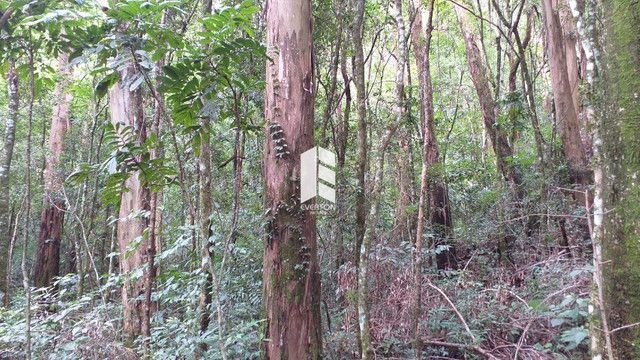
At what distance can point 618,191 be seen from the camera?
2.47 m

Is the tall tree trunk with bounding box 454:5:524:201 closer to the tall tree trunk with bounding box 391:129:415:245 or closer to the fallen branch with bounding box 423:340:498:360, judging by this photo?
the tall tree trunk with bounding box 391:129:415:245

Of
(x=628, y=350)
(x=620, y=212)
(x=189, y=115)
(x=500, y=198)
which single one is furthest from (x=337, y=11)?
(x=628, y=350)

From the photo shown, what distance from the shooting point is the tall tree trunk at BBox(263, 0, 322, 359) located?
11.8ft

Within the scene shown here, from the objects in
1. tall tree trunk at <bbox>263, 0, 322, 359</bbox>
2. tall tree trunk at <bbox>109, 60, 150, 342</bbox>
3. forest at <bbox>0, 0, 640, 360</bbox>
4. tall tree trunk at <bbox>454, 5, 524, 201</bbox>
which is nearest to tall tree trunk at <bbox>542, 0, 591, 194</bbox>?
forest at <bbox>0, 0, 640, 360</bbox>

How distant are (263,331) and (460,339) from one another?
2.17 meters

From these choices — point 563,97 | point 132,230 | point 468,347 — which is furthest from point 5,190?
point 563,97

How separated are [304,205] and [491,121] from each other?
23.8 ft

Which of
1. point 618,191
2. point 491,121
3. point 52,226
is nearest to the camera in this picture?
point 618,191

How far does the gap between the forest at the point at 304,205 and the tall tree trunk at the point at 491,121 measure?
9cm

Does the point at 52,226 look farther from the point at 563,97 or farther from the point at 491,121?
the point at 563,97

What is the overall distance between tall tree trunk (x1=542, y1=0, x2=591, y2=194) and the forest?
0.03 m

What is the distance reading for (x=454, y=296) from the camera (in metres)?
5.29

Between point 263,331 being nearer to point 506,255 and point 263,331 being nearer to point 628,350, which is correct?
point 628,350

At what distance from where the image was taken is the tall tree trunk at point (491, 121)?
9.01 m
